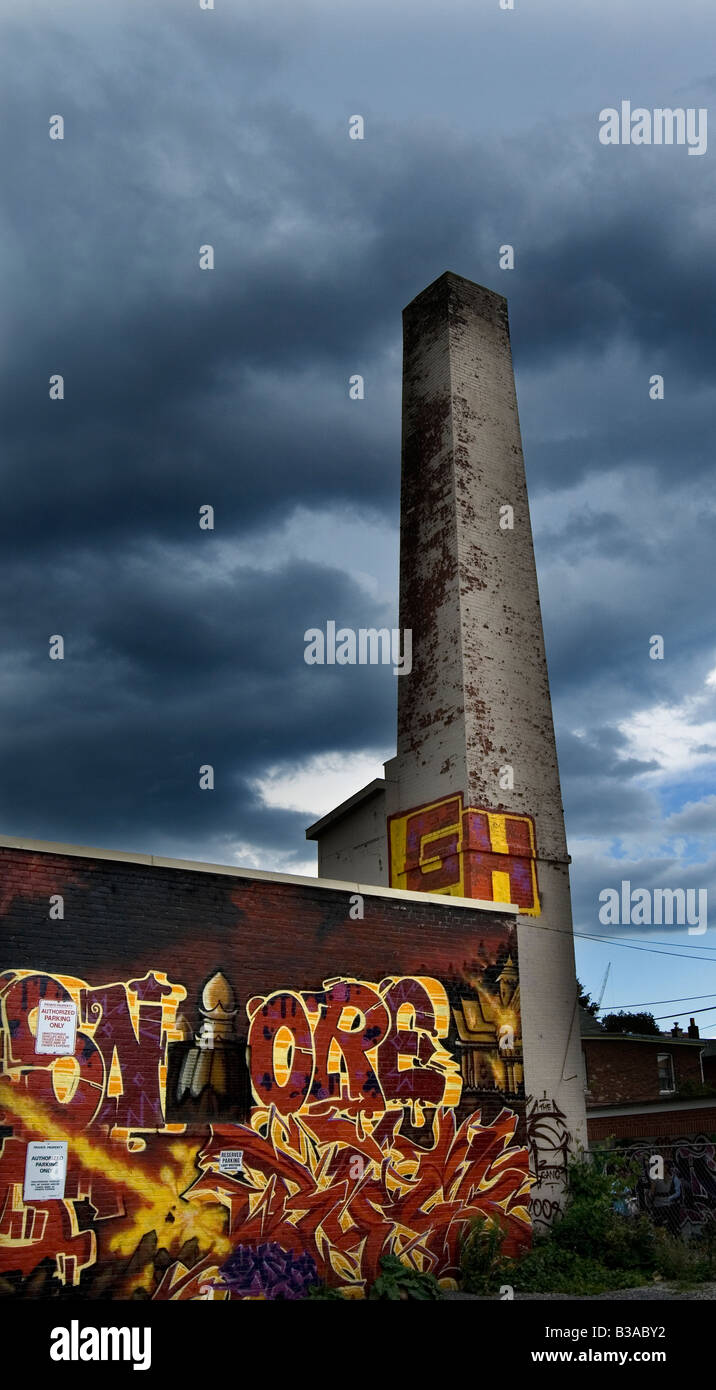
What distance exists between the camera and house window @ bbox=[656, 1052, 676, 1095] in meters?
38.7

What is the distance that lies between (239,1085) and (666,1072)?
98.5 feet

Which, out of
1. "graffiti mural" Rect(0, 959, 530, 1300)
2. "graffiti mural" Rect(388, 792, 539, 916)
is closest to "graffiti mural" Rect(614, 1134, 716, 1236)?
"graffiti mural" Rect(0, 959, 530, 1300)

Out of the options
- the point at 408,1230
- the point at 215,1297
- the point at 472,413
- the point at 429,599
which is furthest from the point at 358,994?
the point at 472,413

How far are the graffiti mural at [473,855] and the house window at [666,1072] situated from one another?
23364 mm

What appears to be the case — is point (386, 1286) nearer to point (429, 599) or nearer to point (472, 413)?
point (429, 599)

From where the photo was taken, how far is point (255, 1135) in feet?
43.3

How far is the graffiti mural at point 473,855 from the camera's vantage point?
18.6 meters

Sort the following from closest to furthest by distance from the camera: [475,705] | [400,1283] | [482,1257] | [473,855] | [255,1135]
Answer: [255,1135] → [400,1283] → [482,1257] → [473,855] → [475,705]

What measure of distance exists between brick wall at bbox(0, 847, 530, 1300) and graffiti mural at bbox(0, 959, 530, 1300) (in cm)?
2

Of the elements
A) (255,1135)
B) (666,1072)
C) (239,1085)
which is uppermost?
(239,1085)

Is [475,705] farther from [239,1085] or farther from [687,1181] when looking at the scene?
[687,1181]

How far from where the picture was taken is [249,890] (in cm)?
1415

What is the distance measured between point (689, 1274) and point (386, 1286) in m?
4.37

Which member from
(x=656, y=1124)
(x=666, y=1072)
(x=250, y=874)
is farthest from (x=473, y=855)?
(x=666, y=1072)
